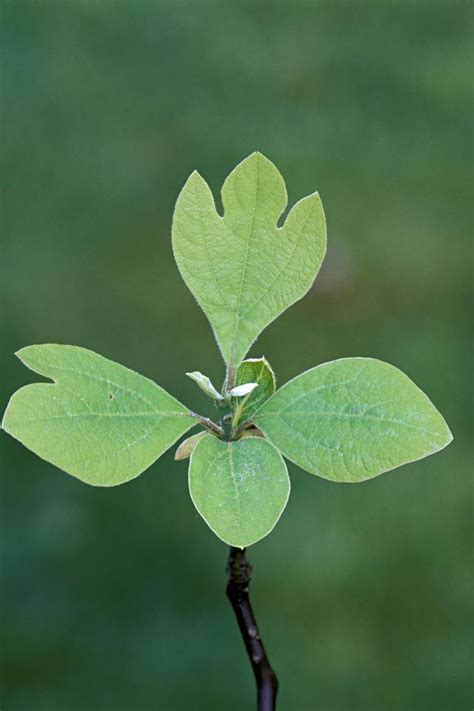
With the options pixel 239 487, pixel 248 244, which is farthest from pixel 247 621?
pixel 248 244

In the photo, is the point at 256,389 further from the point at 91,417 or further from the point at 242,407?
the point at 91,417

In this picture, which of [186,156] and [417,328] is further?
[186,156]

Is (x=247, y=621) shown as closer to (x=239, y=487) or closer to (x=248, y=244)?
(x=239, y=487)

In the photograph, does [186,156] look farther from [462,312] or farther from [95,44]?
[462,312]

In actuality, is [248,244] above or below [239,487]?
above

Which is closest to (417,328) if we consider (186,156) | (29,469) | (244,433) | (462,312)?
(462,312)

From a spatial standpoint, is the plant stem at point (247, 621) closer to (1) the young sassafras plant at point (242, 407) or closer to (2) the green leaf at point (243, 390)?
(1) the young sassafras plant at point (242, 407)
